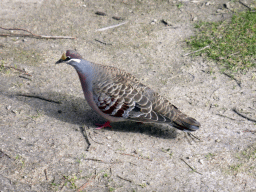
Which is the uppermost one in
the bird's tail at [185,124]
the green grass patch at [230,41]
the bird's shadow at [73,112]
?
the green grass patch at [230,41]

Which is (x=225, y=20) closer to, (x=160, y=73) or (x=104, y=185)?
(x=160, y=73)

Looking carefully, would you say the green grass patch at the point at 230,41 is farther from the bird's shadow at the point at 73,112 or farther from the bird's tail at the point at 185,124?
the bird's shadow at the point at 73,112

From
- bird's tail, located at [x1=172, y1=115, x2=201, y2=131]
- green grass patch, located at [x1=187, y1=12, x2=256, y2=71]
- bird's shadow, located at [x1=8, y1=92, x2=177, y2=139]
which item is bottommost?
bird's shadow, located at [x1=8, y1=92, x2=177, y2=139]

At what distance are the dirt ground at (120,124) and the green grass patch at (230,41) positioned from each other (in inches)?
8.2

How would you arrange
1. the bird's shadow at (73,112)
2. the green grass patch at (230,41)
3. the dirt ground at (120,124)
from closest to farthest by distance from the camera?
the dirt ground at (120,124) → the bird's shadow at (73,112) → the green grass patch at (230,41)

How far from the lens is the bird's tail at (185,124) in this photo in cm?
418

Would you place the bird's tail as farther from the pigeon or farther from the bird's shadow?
the bird's shadow

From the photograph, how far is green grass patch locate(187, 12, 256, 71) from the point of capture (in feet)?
18.7

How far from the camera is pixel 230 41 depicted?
6.13 m

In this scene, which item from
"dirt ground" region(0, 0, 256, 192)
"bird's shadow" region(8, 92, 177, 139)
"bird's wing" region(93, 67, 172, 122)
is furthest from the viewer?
"bird's shadow" region(8, 92, 177, 139)

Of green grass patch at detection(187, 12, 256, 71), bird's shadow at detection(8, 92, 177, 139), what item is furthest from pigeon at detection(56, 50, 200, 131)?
green grass patch at detection(187, 12, 256, 71)

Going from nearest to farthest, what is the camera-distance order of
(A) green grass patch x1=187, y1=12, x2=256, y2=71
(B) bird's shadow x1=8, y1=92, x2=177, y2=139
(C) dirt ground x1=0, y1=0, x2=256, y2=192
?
1. (C) dirt ground x1=0, y1=0, x2=256, y2=192
2. (B) bird's shadow x1=8, y1=92, x2=177, y2=139
3. (A) green grass patch x1=187, y1=12, x2=256, y2=71

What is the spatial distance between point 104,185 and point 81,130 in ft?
3.34

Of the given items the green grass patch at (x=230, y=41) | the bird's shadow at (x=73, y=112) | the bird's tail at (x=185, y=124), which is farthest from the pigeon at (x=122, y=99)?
the green grass patch at (x=230, y=41)
